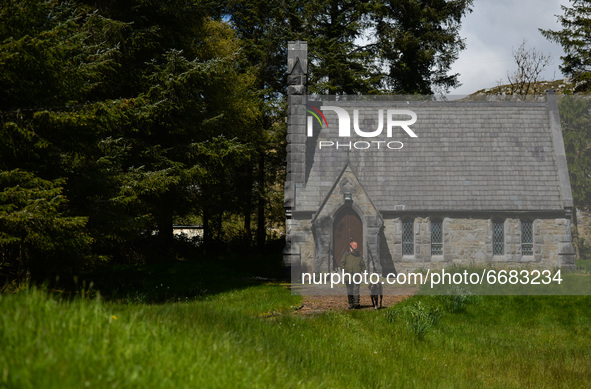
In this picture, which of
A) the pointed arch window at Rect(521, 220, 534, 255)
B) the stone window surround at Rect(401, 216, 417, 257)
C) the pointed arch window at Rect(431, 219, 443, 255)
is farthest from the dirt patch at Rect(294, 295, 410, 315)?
the pointed arch window at Rect(521, 220, 534, 255)

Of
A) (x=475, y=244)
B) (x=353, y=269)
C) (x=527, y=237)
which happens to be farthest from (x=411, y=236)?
(x=353, y=269)

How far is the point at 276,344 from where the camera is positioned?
6.52m

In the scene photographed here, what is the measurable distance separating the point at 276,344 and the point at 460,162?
19.3 m

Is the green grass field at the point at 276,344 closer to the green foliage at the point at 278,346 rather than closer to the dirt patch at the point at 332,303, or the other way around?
the green foliage at the point at 278,346

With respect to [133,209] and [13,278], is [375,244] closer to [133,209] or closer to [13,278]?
[133,209]

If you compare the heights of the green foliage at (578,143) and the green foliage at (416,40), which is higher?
the green foliage at (416,40)

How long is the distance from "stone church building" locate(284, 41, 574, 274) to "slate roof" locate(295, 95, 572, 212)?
4 centimetres

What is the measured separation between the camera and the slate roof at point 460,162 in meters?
22.9

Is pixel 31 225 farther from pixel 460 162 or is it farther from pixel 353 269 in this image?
pixel 460 162

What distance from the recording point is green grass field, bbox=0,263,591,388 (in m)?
3.54

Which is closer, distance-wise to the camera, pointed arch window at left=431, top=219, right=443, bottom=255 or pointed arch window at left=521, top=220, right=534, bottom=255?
pointed arch window at left=521, top=220, right=534, bottom=255

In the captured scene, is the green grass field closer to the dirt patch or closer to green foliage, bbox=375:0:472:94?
the dirt patch

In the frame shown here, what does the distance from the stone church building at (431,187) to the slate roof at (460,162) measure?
0.15ft

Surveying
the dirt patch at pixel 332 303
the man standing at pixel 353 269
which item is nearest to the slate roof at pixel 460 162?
the dirt patch at pixel 332 303
